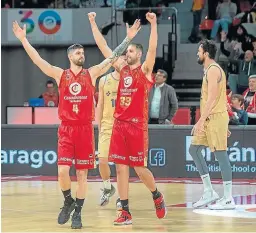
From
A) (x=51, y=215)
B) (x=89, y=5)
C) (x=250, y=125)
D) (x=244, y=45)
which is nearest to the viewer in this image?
(x=51, y=215)

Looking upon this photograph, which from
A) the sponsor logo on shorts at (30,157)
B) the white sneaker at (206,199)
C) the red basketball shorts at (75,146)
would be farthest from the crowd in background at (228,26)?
the red basketball shorts at (75,146)

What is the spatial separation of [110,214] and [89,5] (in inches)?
563

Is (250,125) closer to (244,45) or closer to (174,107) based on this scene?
(174,107)

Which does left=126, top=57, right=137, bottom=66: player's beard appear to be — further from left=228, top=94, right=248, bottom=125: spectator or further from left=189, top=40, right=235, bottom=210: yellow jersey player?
left=228, top=94, right=248, bottom=125: spectator

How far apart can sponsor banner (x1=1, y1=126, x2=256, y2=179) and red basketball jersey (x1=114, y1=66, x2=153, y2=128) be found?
6.32 m

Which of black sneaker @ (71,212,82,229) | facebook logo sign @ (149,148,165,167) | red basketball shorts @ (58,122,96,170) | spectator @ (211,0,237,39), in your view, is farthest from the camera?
spectator @ (211,0,237,39)

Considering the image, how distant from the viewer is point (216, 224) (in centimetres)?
1136

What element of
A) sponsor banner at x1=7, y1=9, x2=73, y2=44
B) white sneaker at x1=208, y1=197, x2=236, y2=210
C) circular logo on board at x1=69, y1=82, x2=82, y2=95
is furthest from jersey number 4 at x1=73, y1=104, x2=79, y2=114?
sponsor banner at x1=7, y1=9, x2=73, y2=44

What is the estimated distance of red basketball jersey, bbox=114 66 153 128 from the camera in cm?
1146

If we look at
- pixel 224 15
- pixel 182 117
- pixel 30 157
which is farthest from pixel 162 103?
pixel 224 15

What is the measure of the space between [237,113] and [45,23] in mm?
9841

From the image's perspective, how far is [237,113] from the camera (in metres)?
17.8

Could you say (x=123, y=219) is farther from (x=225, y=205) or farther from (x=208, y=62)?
(x=208, y=62)

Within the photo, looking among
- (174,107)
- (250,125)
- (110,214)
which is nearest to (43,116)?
(174,107)
